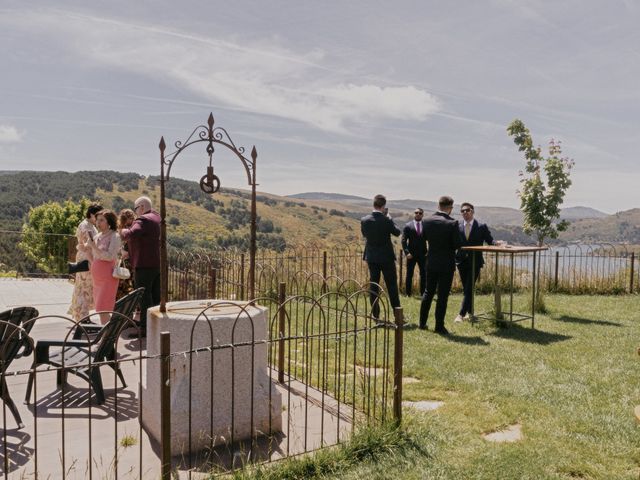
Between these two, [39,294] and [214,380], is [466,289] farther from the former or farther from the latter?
[39,294]

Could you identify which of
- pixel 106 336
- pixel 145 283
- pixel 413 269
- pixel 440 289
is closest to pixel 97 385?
pixel 106 336

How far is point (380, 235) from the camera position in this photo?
8.16 meters

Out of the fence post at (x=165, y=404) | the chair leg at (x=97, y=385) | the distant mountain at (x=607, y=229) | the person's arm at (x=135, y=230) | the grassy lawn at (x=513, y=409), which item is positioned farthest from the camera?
A: the distant mountain at (x=607, y=229)

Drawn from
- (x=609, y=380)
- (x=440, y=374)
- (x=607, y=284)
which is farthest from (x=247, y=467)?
(x=607, y=284)

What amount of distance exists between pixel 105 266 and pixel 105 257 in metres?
0.16

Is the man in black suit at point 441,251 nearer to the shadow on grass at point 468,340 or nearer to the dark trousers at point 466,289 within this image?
the shadow on grass at point 468,340

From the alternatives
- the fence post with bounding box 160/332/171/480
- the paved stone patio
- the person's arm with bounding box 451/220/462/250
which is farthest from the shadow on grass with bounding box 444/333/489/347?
the fence post with bounding box 160/332/171/480

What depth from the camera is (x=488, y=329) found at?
26.8ft

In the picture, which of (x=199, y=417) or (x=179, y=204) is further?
(x=179, y=204)

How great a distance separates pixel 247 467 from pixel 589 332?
6.71 m

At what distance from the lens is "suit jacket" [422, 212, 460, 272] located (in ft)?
24.7

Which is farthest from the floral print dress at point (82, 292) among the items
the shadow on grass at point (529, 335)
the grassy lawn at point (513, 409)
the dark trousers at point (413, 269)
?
the shadow on grass at point (529, 335)

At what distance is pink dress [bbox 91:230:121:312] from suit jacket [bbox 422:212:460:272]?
14.4 feet

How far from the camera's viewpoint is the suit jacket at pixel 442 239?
7.52m
